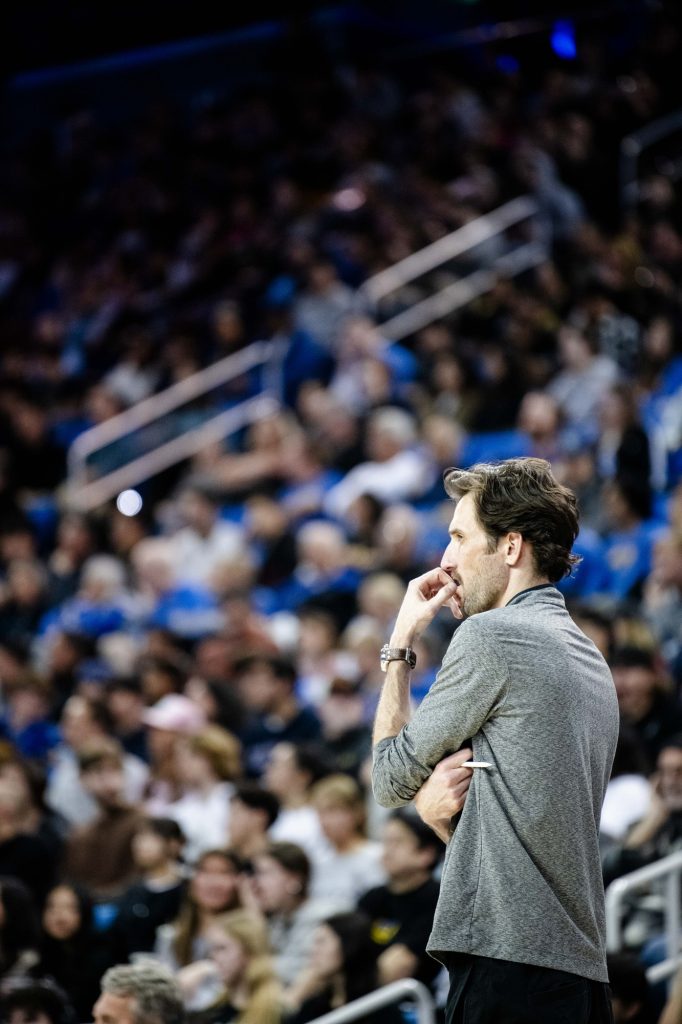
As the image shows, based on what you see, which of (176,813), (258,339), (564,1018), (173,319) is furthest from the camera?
(173,319)

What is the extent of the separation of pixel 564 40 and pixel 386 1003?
9095 mm

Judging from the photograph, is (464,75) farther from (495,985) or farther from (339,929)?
(495,985)

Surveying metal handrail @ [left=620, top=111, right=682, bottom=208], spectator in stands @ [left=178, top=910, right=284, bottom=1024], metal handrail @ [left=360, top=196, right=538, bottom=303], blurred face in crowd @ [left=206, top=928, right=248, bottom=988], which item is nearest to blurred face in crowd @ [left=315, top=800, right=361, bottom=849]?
spectator in stands @ [left=178, top=910, right=284, bottom=1024]

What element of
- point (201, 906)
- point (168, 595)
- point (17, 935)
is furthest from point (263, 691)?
point (17, 935)

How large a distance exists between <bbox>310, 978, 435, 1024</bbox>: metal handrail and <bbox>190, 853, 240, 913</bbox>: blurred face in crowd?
98 centimetres

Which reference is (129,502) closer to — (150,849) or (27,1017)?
(150,849)

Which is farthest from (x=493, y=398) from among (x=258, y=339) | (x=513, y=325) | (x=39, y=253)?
(x=39, y=253)

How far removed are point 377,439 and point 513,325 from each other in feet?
3.88

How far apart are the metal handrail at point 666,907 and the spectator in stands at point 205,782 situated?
1.99 m

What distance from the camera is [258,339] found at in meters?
10.2

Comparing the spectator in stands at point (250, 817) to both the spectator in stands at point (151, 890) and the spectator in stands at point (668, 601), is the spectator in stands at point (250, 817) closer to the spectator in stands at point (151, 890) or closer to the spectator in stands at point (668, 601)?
the spectator in stands at point (151, 890)

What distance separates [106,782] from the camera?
19.4ft

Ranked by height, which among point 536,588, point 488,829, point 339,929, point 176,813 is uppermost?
point 536,588

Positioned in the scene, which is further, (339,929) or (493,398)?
(493,398)
